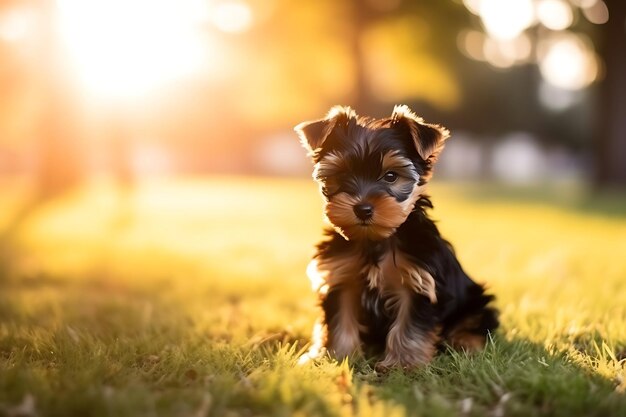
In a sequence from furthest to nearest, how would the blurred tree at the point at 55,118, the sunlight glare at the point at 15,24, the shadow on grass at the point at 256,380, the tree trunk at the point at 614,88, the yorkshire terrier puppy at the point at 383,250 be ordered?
the tree trunk at the point at 614,88 → the sunlight glare at the point at 15,24 → the blurred tree at the point at 55,118 → the yorkshire terrier puppy at the point at 383,250 → the shadow on grass at the point at 256,380

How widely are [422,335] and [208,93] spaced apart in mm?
37426

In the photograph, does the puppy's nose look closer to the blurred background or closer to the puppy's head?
the puppy's head

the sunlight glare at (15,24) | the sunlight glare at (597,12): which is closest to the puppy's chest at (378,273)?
the sunlight glare at (15,24)

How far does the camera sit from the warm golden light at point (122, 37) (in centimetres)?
1938

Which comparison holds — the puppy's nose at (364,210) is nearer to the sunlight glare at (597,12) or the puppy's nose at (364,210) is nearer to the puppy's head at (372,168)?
the puppy's head at (372,168)

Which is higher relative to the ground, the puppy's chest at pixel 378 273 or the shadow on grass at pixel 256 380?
the puppy's chest at pixel 378 273

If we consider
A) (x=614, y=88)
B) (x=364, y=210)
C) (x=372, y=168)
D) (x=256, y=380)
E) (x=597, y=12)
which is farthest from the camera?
(x=597, y=12)

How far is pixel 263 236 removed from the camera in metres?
13.3

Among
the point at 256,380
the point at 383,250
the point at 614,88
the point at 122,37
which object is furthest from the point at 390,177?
the point at 614,88

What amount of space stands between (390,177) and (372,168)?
0.50ft

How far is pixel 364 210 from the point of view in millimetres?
4254

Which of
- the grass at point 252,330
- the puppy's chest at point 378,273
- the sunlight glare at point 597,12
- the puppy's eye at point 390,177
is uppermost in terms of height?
the sunlight glare at point 597,12

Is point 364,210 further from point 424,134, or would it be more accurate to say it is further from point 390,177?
point 424,134

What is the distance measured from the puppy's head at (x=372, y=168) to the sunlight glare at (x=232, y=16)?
20439 mm
